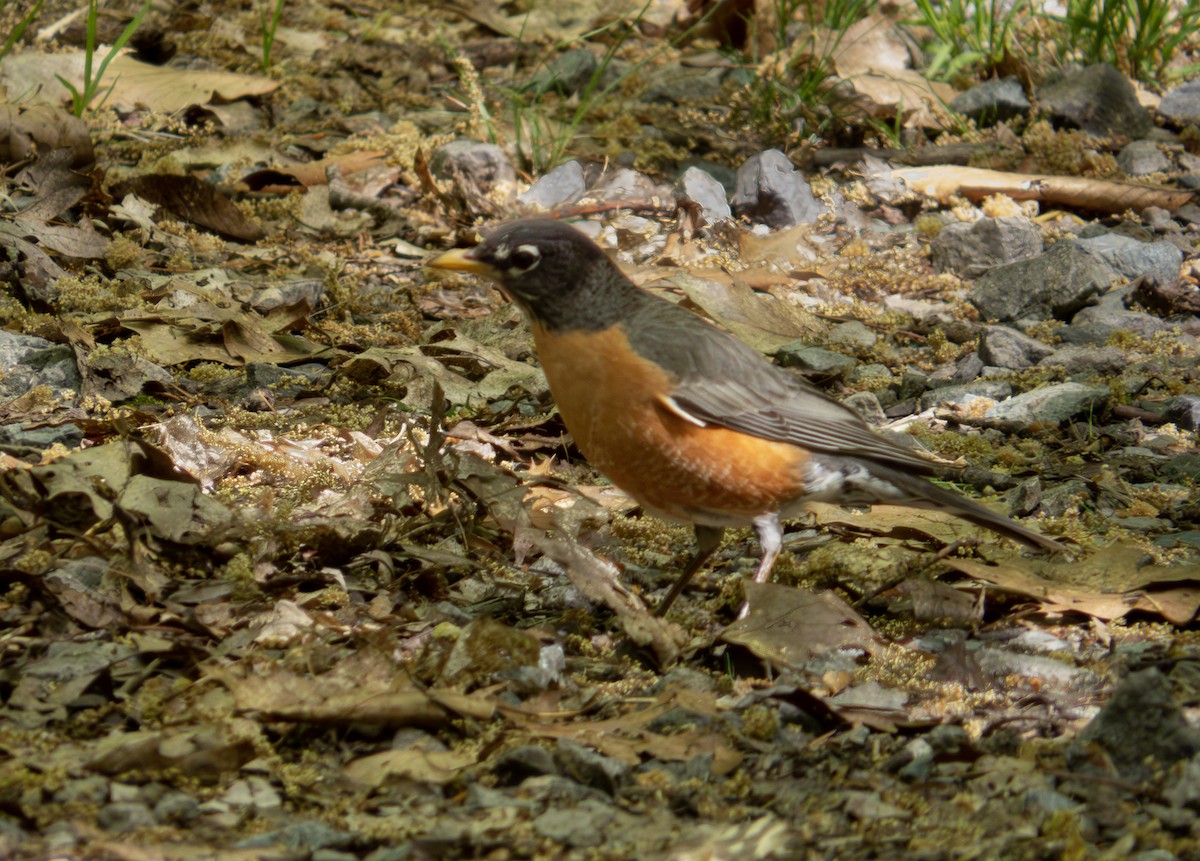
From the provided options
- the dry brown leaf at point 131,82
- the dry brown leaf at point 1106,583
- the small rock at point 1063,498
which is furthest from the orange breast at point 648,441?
the dry brown leaf at point 131,82

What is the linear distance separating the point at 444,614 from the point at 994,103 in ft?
20.1

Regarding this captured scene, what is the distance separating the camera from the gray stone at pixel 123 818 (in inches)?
115

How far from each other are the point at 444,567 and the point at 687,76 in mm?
5692

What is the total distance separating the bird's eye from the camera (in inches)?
184

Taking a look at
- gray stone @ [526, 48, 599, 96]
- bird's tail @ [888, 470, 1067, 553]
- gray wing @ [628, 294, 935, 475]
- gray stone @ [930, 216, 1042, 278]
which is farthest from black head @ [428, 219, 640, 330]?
gray stone @ [526, 48, 599, 96]

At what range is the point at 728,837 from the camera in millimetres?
2990

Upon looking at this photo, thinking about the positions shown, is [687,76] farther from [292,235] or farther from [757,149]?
[292,235]

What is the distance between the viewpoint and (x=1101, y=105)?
861 centimetres

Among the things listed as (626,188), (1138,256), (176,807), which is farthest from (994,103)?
(176,807)

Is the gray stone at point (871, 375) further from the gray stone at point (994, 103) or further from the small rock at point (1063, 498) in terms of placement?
the gray stone at point (994, 103)

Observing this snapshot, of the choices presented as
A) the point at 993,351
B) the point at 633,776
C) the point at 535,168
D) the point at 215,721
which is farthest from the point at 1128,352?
the point at 215,721

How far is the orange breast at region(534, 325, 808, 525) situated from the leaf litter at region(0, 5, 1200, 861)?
348mm

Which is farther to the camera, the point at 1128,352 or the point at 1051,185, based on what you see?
the point at 1051,185

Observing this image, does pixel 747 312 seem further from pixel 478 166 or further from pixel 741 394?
pixel 478 166
